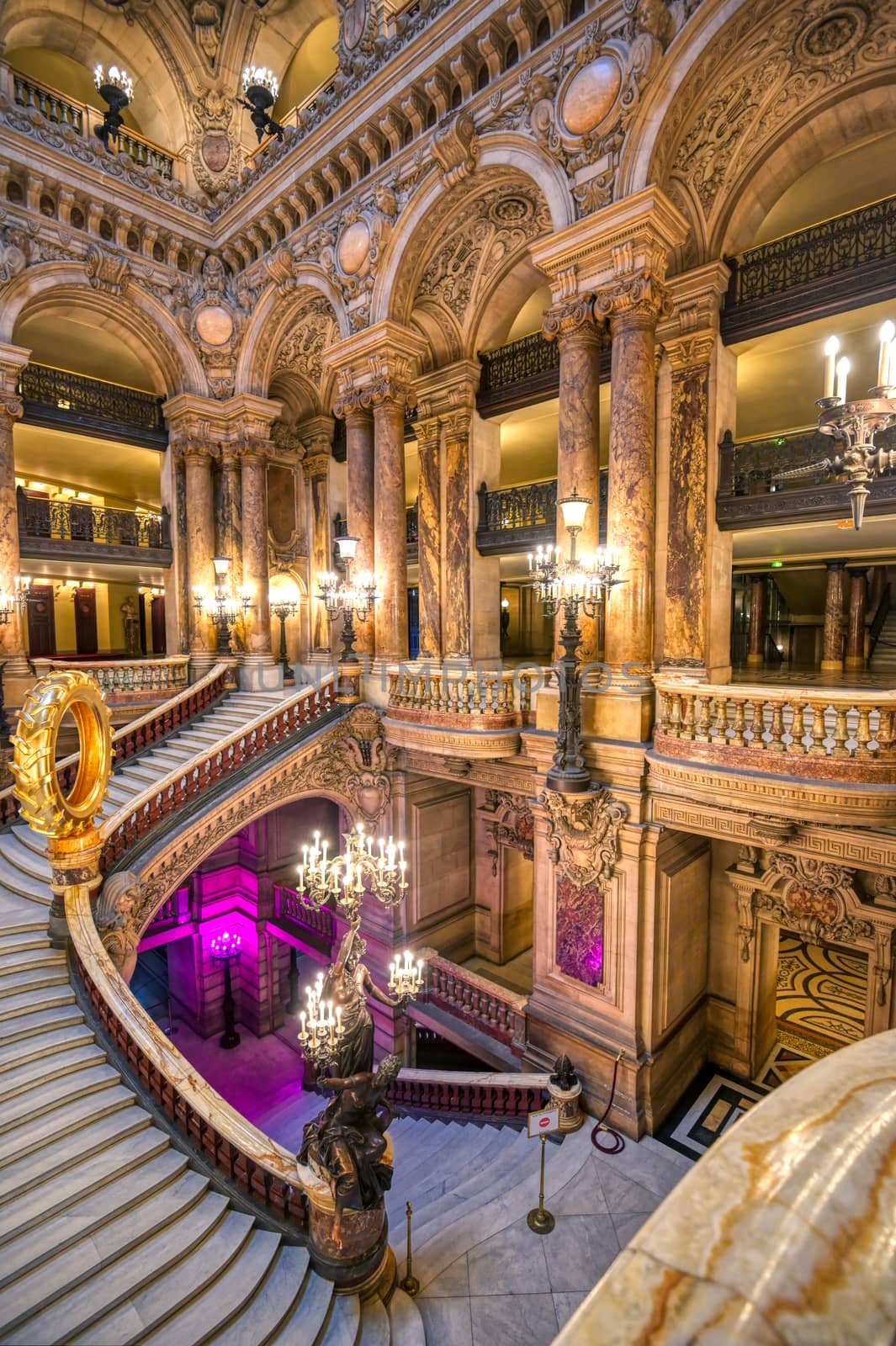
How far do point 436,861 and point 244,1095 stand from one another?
5.61 m

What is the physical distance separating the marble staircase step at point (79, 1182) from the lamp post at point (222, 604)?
9.30 metres

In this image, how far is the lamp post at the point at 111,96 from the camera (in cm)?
1145

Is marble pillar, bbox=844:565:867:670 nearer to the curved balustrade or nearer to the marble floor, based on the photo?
the marble floor

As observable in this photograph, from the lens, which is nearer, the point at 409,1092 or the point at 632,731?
the point at 632,731

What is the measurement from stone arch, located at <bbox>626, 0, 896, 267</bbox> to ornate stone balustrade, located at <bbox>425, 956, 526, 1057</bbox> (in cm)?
1040

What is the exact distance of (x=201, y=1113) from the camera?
5008mm

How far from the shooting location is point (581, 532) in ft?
23.9

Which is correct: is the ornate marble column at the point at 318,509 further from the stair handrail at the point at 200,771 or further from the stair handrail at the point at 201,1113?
the stair handrail at the point at 201,1113

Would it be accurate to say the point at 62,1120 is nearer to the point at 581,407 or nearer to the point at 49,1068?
the point at 49,1068

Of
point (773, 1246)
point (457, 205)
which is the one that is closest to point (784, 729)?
point (773, 1246)

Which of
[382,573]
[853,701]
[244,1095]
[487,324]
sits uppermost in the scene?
[487,324]

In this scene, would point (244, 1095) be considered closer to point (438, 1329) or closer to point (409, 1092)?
point (409, 1092)

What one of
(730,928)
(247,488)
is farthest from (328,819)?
(730,928)

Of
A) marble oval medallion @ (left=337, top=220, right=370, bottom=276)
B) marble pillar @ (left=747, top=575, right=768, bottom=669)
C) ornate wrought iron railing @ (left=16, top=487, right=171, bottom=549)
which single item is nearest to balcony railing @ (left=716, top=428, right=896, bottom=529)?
marble oval medallion @ (left=337, top=220, right=370, bottom=276)
